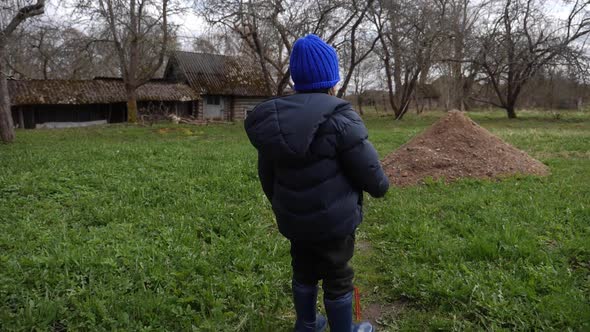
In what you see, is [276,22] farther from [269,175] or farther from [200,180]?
[269,175]

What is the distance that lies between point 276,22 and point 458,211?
15723 mm

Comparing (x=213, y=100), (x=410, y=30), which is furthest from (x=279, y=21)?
(x=213, y=100)

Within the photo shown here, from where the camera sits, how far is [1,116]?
41.4 feet

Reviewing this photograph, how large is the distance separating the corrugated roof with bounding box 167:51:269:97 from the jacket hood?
93.9 ft

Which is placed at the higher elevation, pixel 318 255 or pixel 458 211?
pixel 318 255

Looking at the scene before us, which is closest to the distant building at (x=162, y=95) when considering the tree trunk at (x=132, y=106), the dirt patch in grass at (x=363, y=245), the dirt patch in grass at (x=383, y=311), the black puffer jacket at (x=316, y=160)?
the tree trunk at (x=132, y=106)

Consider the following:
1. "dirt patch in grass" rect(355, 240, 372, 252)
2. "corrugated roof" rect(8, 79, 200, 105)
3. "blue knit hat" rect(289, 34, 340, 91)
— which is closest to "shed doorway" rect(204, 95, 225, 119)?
"corrugated roof" rect(8, 79, 200, 105)

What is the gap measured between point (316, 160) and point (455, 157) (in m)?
5.59

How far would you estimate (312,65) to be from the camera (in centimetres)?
216

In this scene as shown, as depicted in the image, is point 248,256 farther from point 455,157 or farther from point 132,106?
point 132,106

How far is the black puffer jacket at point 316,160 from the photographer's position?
2059 mm

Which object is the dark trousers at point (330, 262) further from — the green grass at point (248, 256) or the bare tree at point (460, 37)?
the bare tree at point (460, 37)

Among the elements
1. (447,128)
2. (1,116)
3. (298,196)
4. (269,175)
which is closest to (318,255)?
(298,196)

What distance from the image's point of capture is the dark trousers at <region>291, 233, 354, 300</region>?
2.25 m
